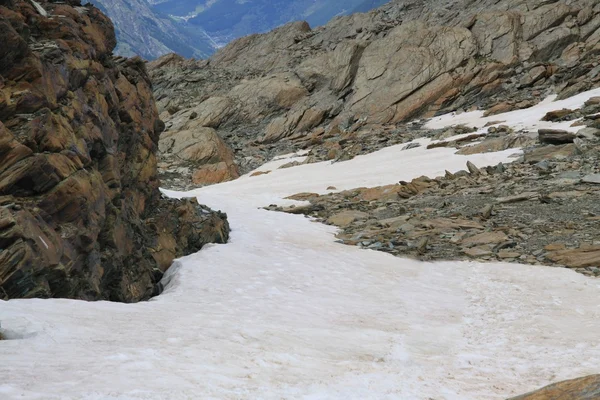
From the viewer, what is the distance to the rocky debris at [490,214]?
50.5 ft

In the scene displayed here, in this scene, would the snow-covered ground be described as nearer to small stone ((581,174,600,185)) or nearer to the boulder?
small stone ((581,174,600,185))

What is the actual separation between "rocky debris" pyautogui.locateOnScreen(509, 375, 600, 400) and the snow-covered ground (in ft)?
4.57

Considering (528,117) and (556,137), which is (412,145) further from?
(556,137)

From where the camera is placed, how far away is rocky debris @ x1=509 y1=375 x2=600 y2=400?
15.1ft

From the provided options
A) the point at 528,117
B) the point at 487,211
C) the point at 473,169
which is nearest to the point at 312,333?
the point at 487,211

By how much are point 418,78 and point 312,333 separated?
50.3 metres

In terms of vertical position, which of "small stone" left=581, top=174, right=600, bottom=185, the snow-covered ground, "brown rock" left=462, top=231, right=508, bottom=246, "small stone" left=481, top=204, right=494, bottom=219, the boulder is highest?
the boulder

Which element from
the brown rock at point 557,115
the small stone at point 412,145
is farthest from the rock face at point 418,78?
the small stone at point 412,145

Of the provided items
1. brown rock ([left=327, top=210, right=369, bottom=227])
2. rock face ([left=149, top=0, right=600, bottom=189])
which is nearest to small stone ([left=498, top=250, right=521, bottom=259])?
brown rock ([left=327, top=210, right=369, bottom=227])

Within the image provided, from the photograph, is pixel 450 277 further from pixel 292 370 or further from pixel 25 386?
pixel 25 386

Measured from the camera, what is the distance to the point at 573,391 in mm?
4816

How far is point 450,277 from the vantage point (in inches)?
551

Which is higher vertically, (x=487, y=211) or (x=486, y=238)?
(x=487, y=211)

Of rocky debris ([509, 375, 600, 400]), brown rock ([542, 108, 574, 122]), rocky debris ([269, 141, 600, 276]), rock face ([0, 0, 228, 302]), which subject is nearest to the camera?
rocky debris ([509, 375, 600, 400])
